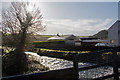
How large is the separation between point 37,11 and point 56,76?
6016 mm

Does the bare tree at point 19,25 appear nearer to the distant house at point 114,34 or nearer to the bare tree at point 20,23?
the bare tree at point 20,23

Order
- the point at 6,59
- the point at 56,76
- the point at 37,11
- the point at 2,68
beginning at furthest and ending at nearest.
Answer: the point at 37,11
the point at 6,59
the point at 2,68
the point at 56,76

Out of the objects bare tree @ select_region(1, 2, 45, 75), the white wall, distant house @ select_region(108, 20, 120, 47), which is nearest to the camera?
bare tree @ select_region(1, 2, 45, 75)

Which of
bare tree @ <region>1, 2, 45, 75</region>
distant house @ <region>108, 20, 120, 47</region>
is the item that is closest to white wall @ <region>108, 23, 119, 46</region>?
distant house @ <region>108, 20, 120, 47</region>

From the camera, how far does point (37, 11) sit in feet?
29.6

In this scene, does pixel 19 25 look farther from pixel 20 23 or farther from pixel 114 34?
pixel 114 34

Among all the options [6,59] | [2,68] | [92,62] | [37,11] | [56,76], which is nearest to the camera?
[56,76]

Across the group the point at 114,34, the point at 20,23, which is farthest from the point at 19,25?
the point at 114,34

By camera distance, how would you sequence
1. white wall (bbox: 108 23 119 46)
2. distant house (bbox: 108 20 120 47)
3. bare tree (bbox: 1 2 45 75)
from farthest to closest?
white wall (bbox: 108 23 119 46), distant house (bbox: 108 20 120 47), bare tree (bbox: 1 2 45 75)

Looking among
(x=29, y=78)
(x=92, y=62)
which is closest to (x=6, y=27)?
(x=29, y=78)

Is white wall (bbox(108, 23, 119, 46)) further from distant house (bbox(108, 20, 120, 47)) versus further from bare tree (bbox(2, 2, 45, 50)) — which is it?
bare tree (bbox(2, 2, 45, 50))

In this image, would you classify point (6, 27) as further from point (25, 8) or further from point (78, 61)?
point (78, 61)

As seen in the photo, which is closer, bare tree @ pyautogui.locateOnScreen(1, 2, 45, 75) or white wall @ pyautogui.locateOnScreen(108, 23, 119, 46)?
bare tree @ pyautogui.locateOnScreen(1, 2, 45, 75)

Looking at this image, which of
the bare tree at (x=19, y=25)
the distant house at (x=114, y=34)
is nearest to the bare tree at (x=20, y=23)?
the bare tree at (x=19, y=25)
